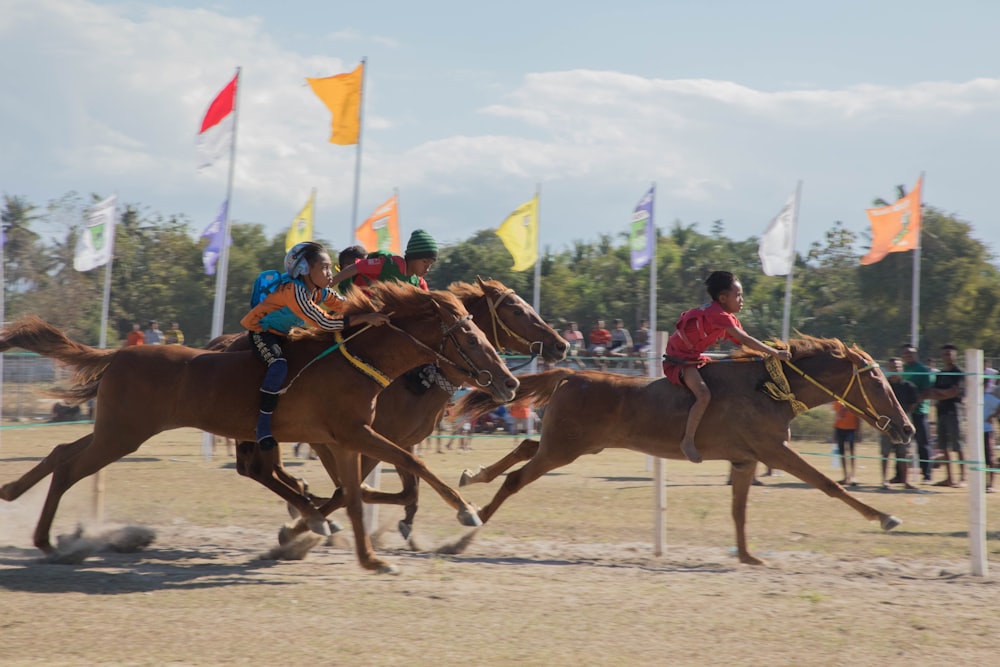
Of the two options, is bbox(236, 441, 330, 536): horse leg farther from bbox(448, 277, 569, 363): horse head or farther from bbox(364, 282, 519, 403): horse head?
bbox(448, 277, 569, 363): horse head

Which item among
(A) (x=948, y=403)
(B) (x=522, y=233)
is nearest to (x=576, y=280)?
(B) (x=522, y=233)

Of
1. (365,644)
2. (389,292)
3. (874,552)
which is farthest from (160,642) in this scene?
(874,552)

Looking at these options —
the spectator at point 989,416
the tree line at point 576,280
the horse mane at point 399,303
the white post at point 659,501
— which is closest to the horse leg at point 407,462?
the horse mane at point 399,303

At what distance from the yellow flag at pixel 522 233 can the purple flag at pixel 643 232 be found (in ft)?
7.58

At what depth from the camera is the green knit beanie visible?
9.30 metres

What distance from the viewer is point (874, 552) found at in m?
9.55

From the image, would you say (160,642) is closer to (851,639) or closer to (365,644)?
(365,644)

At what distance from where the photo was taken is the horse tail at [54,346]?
8.77 m

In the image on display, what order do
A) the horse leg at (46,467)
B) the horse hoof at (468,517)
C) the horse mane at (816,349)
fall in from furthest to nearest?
1. the horse mane at (816,349)
2. the horse leg at (46,467)
3. the horse hoof at (468,517)

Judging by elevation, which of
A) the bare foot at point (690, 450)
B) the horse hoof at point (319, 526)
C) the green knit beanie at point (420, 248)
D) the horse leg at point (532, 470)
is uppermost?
the green knit beanie at point (420, 248)

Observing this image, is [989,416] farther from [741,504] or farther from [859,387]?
[741,504]

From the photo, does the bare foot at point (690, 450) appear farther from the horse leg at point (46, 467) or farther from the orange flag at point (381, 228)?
the orange flag at point (381, 228)

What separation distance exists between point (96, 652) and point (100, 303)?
44461mm

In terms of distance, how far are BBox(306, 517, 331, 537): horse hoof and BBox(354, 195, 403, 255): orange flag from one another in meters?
14.6
